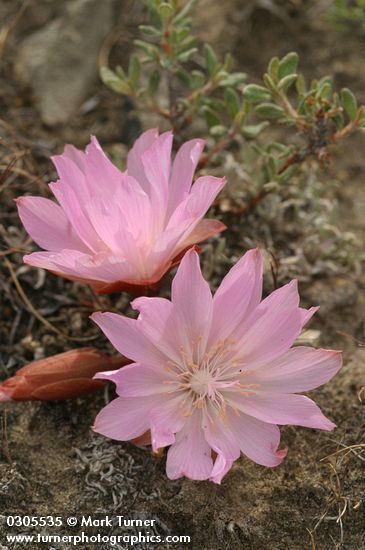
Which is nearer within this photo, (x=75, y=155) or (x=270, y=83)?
(x=75, y=155)

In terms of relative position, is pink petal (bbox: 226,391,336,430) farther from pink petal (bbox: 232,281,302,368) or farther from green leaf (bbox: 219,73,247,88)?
green leaf (bbox: 219,73,247,88)

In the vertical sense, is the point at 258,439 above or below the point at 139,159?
below

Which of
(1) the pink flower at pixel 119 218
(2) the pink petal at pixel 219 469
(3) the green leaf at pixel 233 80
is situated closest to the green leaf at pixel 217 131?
(3) the green leaf at pixel 233 80

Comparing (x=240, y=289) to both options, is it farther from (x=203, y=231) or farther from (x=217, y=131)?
(x=217, y=131)

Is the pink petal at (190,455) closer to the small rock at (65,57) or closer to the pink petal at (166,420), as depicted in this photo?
the pink petal at (166,420)

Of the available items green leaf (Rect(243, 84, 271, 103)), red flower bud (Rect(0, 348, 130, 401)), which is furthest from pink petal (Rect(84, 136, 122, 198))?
green leaf (Rect(243, 84, 271, 103))

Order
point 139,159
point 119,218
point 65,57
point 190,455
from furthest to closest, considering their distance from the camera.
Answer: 1. point 65,57
2. point 139,159
3. point 119,218
4. point 190,455

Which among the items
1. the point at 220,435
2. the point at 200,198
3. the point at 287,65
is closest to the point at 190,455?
the point at 220,435
